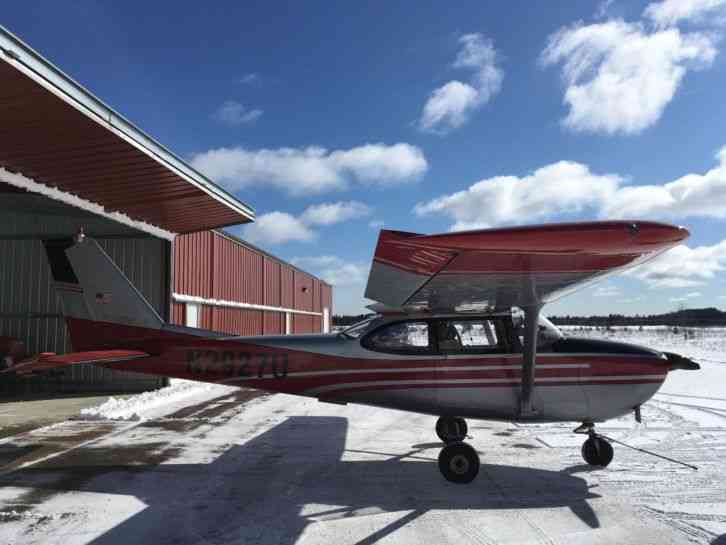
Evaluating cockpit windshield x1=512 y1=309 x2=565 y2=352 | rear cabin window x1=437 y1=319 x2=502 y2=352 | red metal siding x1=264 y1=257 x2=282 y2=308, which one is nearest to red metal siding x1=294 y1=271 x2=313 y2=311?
red metal siding x1=264 y1=257 x2=282 y2=308

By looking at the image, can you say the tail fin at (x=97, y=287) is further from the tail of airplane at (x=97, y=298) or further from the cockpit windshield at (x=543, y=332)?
the cockpit windshield at (x=543, y=332)

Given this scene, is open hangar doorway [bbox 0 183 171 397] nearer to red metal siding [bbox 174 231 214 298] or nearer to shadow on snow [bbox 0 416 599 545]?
red metal siding [bbox 174 231 214 298]

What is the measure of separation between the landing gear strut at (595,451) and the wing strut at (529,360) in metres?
0.74

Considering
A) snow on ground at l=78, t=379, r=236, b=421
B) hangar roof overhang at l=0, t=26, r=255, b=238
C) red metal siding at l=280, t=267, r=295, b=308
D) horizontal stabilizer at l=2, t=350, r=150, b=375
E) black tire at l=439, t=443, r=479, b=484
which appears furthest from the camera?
red metal siding at l=280, t=267, r=295, b=308

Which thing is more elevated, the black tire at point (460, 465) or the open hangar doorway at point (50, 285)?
the open hangar doorway at point (50, 285)

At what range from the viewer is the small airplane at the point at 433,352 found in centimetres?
554

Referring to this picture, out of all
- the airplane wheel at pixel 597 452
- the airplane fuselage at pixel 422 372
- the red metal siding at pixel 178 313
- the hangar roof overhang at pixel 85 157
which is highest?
the hangar roof overhang at pixel 85 157

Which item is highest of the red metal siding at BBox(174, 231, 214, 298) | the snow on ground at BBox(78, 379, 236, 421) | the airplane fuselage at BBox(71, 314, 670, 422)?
the red metal siding at BBox(174, 231, 214, 298)

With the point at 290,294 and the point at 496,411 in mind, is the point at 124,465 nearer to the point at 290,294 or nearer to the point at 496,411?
the point at 496,411

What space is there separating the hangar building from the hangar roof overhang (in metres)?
0.02

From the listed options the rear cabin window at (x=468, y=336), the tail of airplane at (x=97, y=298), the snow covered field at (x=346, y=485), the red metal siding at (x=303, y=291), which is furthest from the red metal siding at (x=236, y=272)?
the rear cabin window at (x=468, y=336)

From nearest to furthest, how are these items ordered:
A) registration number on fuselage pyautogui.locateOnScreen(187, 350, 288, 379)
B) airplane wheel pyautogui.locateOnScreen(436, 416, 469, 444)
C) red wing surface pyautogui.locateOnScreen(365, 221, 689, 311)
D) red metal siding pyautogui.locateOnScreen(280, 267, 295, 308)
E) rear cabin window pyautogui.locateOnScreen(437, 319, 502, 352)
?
red wing surface pyautogui.locateOnScreen(365, 221, 689, 311) → rear cabin window pyautogui.locateOnScreen(437, 319, 502, 352) → registration number on fuselage pyautogui.locateOnScreen(187, 350, 288, 379) → airplane wheel pyautogui.locateOnScreen(436, 416, 469, 444) → red metal siding pyautogui.locateOnScreen(280, 267, 295, 308)

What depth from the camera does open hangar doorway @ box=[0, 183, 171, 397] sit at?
13.6 metres

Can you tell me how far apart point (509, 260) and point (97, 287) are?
577cm
